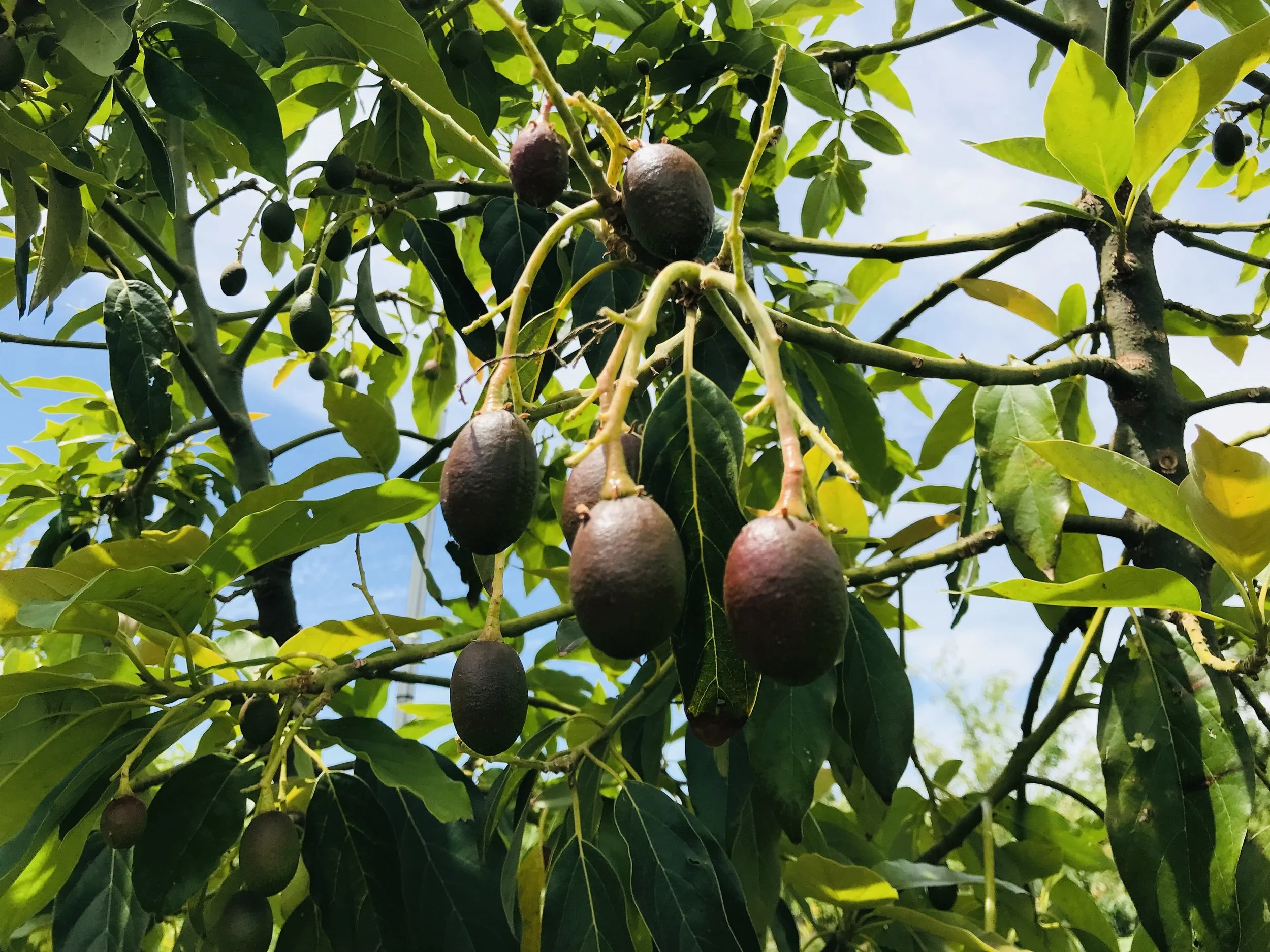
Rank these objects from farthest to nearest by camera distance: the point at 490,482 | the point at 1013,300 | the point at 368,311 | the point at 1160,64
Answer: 1. the point at 1160,64
2. the point at 368,311
3. the point at 1013,300
4. the point at 490,482

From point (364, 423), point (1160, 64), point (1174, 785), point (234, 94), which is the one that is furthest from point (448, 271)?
point (1160, 64)

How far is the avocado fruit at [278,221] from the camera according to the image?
1.80 meters

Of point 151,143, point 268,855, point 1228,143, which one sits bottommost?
point 268,855

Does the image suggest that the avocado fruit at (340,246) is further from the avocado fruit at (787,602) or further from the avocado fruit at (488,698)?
the avocado fruit at (787,602)

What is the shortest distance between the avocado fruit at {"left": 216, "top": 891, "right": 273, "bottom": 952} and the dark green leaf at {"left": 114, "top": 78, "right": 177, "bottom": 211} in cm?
80

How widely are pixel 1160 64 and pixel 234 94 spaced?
5.80 feet

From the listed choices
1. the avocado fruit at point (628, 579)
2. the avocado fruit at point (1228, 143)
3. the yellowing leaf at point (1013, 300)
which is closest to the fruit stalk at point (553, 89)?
the avocado fruit at point (628, 579)

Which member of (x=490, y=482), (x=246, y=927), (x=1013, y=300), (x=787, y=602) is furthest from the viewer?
(x=1013, y=300)

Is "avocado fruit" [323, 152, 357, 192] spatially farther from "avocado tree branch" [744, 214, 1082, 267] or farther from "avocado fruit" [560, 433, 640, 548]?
"avocado fruit" [560, 433, 640, 548]

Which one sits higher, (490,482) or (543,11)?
(543,11)

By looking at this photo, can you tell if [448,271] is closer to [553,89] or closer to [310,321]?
[310,321]

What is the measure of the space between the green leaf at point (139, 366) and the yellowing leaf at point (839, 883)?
1.11m

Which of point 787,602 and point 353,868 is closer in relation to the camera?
point 787,602

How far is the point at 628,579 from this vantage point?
1.90 ft
